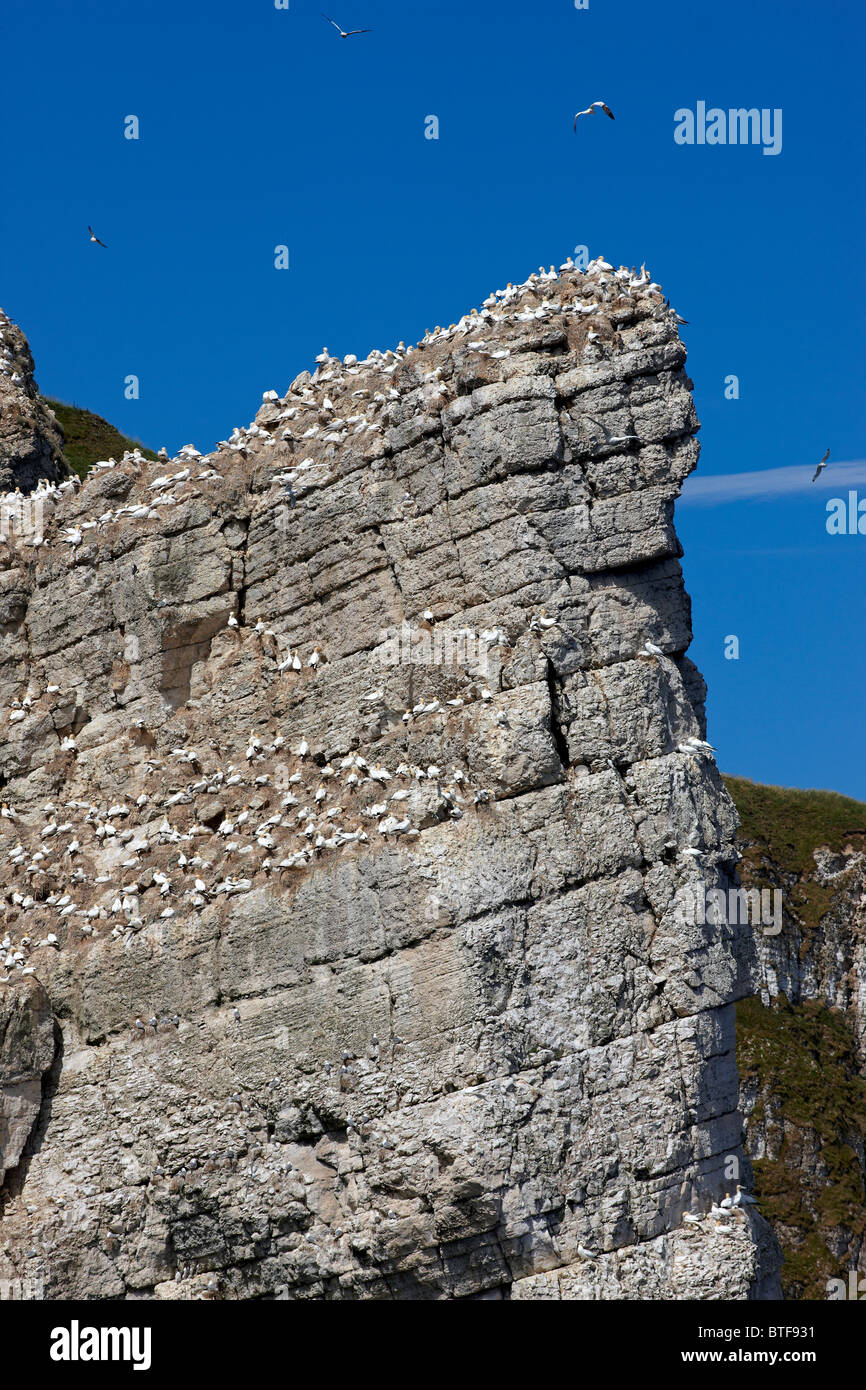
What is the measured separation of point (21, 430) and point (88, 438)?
3172 cm

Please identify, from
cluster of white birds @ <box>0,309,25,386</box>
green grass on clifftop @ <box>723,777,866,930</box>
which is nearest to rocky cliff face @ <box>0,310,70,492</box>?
cluster of white birds @ <box>0,309,25,386</box>

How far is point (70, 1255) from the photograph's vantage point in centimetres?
3189

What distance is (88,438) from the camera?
249 ft

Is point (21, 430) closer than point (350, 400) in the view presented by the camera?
No

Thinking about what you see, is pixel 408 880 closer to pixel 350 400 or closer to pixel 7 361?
pixel 350 400

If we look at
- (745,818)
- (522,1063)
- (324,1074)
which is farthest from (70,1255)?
(745,818)

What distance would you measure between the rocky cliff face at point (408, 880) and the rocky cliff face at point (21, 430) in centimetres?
922

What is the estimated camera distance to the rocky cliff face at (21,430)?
146 feet

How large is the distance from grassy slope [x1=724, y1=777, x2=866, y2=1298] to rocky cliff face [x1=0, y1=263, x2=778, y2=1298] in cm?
3493

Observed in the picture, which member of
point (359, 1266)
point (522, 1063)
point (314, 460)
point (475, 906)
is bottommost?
point (359, 1266)

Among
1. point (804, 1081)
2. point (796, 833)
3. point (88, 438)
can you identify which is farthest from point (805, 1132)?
point (88, 438)

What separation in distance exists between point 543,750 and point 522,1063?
5369 millimetres

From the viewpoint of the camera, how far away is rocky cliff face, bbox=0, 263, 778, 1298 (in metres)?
29.0

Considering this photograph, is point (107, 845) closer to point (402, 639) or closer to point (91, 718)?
point (91, 718)
